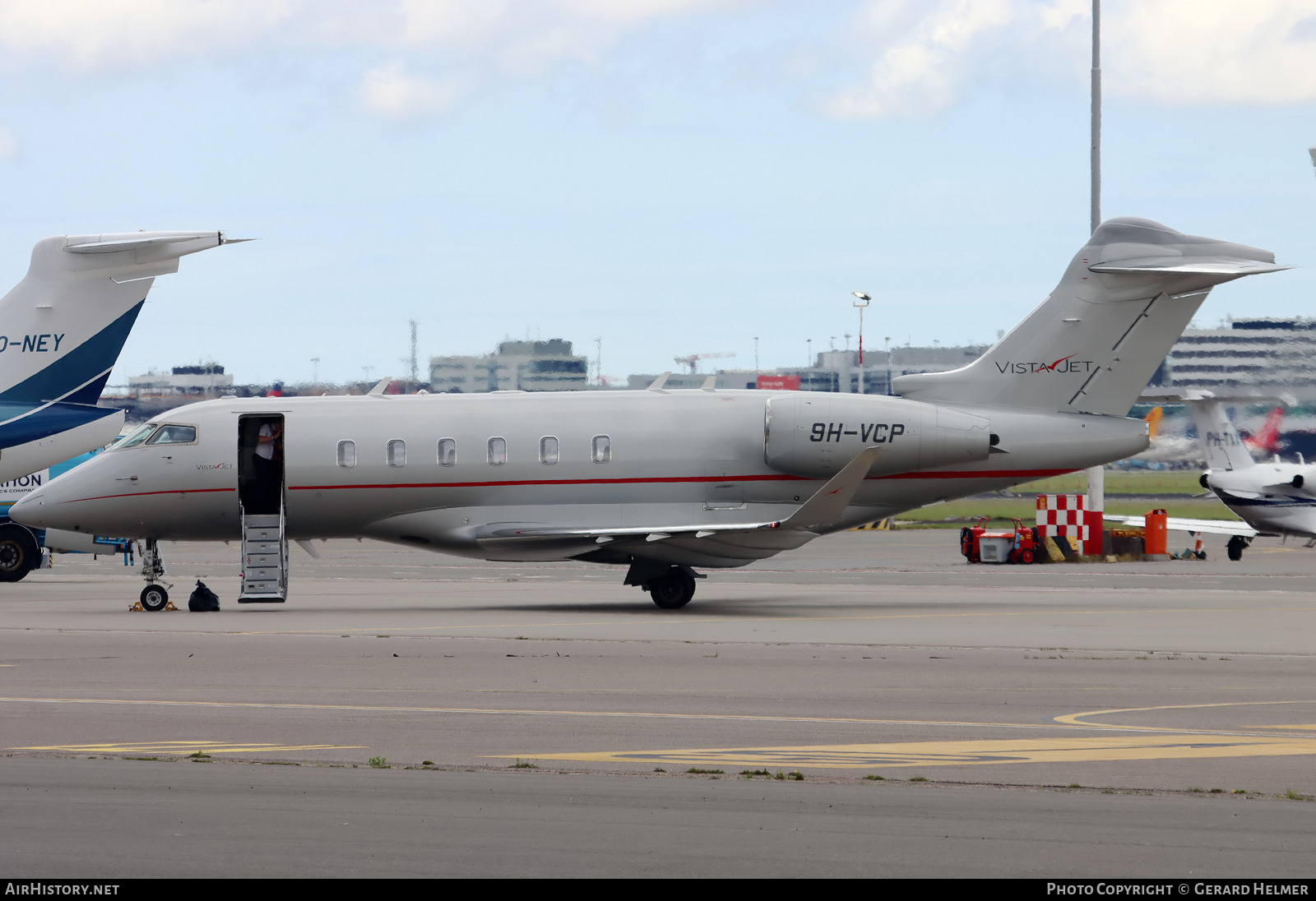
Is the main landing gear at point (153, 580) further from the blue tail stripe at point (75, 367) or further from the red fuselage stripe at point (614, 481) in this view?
the blue tail stripe at point (75, 367)

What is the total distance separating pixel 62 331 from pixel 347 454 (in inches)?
262

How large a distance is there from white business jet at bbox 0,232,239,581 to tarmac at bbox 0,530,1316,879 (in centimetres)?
480

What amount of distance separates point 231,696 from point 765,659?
636 cm

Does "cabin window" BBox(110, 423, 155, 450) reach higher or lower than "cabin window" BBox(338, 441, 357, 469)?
higher

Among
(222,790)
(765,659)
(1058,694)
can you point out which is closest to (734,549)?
(765,659)

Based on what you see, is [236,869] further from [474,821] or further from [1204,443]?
[1204,443]

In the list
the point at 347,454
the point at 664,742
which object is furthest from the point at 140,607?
the point at 664,742

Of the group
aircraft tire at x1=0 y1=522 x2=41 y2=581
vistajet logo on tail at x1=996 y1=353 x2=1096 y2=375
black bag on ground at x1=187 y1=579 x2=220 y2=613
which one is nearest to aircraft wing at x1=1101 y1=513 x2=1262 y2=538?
vistajet logo on tail at x1=996 y1=353 x2=1096 y2=375

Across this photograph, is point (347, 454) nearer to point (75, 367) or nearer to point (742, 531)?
point (75, 367)

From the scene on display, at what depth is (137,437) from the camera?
27.0 metres

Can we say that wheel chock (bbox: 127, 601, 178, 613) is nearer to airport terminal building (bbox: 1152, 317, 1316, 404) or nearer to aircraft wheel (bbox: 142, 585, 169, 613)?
aircraft wheel (bbox: 142, 585, 169, 613)

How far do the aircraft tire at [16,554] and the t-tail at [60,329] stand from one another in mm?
8929

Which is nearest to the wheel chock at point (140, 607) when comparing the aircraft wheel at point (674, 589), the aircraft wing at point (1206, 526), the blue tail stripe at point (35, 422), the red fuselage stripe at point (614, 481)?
the red fuselage stripe at point (614, 481)

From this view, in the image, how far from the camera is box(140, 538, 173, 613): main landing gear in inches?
1032
